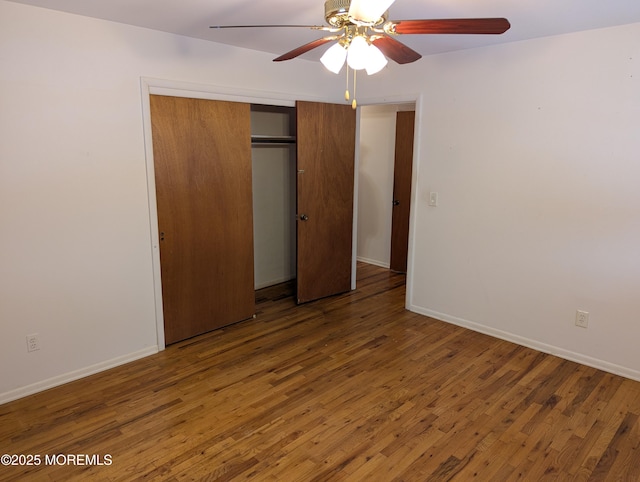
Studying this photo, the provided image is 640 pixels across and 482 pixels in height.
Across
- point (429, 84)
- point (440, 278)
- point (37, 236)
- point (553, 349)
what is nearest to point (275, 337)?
point (440, 278)

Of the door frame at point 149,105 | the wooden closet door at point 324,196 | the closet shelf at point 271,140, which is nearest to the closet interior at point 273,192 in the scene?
the closet shelf at point 271,140

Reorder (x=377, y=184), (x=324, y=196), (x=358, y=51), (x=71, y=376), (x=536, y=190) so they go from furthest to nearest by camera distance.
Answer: (x=377, y=184), (x=324, y=196), (x=536, y=190), (x=71, y=376), (x=358, y=51)

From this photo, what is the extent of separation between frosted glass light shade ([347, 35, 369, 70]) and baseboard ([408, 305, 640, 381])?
2622 millimetres

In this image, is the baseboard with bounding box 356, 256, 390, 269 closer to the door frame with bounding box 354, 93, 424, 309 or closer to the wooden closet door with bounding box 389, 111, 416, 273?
the wooden closet door with bounding box 389, 111, 416, 273

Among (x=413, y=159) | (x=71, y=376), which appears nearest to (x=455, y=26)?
(x=413, y=159)

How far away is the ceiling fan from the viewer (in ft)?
5.30

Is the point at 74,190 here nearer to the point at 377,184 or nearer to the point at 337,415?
the point at 337,415

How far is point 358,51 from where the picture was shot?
2.02 m

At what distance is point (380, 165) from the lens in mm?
5766

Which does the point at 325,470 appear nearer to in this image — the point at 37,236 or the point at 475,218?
the point at 37,236

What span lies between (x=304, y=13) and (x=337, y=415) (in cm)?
237

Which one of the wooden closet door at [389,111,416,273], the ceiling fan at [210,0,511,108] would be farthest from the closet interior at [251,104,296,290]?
the ceiling fan at [210,0,511,108]

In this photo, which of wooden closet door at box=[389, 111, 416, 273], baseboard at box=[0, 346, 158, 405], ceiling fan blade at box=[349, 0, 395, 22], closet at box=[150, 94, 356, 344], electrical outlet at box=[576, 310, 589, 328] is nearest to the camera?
ceiling fan blade at box=[349, 0, 395, 22]

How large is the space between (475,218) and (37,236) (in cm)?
321
